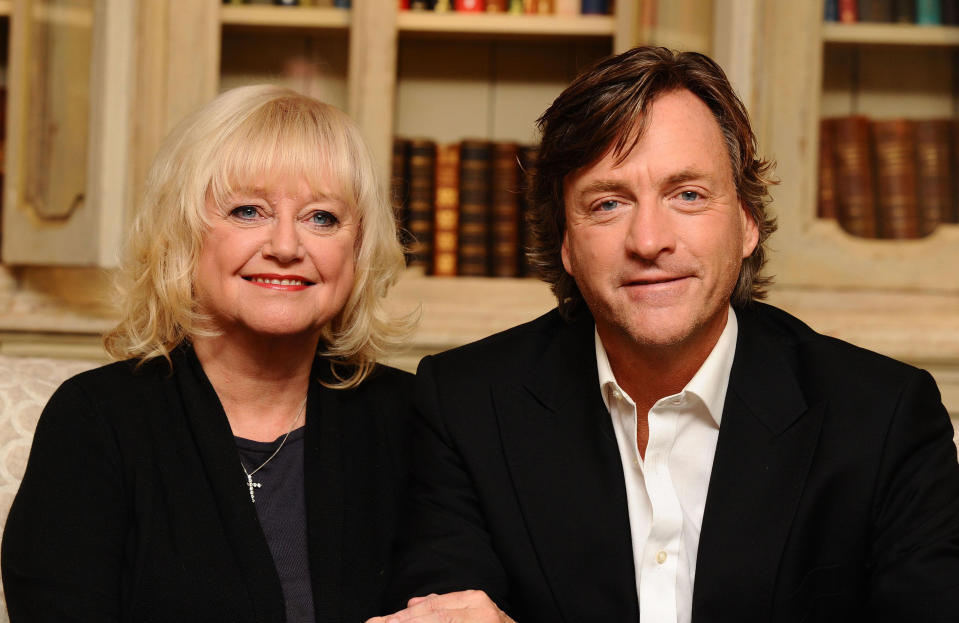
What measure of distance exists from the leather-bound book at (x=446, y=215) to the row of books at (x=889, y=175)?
2.97ft

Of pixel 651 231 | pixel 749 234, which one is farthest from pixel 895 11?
pixel 651 231

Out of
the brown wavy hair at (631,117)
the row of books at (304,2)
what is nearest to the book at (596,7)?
the row of books at (304,2)

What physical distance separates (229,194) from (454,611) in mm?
683

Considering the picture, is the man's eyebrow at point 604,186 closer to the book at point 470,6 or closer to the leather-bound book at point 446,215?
the leather-bound book at point 446,215

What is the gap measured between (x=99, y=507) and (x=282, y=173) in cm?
54

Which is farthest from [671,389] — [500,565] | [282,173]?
[282,173]

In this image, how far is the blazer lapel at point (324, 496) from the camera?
1.46 meters

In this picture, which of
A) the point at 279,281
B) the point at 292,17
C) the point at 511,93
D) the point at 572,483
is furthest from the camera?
the point at 511,93

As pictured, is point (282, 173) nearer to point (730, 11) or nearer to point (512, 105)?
point (730, 11)

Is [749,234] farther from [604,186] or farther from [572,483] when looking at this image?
[572,483]

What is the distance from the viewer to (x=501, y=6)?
2.67 m

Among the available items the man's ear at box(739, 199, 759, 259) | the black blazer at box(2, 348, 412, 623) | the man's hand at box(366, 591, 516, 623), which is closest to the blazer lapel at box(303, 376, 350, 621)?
the black blazer at box(2, 348, 412, 623)

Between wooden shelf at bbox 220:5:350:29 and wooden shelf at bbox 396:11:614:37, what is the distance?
0.16 metres

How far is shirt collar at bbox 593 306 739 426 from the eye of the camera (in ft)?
4.69
